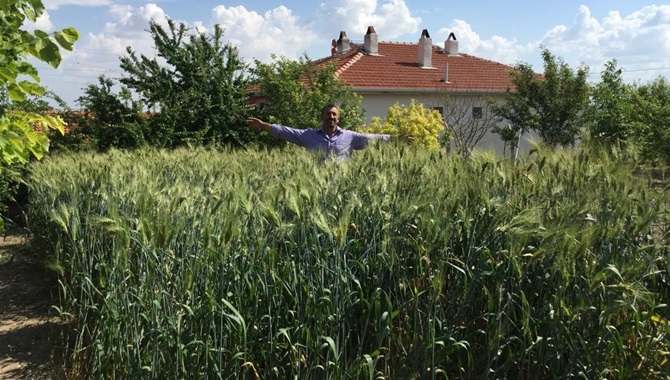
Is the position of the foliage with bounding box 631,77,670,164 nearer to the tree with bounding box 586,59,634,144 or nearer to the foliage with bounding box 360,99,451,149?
the tree with bounding box 586,59,634,144

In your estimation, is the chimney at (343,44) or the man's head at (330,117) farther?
the chimney at (343,44)

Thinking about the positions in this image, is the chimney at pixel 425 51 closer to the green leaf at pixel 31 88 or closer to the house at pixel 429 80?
the house at pixel 429 80

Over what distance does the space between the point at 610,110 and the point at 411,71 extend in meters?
8.00

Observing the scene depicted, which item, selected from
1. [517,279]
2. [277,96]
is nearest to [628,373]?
[517,279]

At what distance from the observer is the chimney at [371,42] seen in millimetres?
25344

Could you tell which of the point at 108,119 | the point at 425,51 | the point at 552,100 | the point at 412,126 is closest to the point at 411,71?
the point at 425,51

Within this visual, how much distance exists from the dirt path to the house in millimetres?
14785

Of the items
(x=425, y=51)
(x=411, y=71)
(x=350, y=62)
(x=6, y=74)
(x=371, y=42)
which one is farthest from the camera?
(x=425, y=51)

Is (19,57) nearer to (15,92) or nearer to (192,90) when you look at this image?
(15,92)

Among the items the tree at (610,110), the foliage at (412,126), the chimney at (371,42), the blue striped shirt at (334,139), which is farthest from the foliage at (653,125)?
the chimney at (371,42)

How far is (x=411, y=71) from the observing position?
24781 millimetres

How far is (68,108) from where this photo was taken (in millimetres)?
9766

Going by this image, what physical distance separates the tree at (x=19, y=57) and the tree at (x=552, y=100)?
17.9 m

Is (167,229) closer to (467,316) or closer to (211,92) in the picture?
(467,316)
